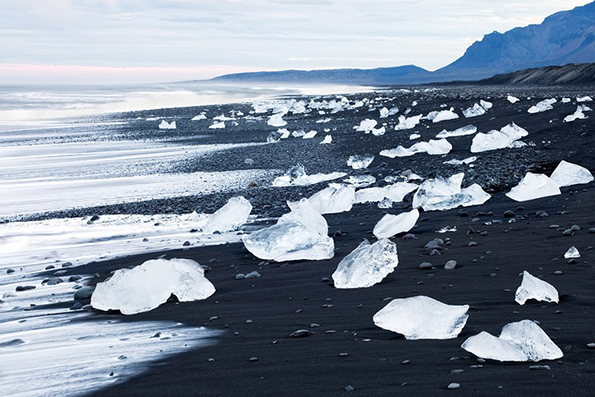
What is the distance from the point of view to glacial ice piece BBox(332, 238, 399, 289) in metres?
5.22

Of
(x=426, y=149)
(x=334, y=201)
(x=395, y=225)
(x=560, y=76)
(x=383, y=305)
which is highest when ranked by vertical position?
(x=383, y=305)

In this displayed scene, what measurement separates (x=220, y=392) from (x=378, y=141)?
14.6 meters

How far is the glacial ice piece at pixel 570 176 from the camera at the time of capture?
9.04 metres

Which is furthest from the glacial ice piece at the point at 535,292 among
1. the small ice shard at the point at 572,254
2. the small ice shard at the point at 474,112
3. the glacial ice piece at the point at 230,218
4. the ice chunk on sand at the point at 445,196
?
the small ice shard at the point at 474,112

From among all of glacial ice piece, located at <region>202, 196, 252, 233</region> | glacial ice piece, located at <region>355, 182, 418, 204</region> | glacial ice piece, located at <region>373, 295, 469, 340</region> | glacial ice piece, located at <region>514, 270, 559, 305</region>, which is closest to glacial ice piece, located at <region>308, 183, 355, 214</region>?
glacial ice piece, located at <region>355, 182, 418, 204</region>

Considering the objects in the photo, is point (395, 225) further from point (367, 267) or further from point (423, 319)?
point (423, 319)

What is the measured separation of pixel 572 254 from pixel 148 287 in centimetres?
297

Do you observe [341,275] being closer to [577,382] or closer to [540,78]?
[577,382]

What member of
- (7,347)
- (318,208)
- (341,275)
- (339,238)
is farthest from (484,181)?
(7,347)

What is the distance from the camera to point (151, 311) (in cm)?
505

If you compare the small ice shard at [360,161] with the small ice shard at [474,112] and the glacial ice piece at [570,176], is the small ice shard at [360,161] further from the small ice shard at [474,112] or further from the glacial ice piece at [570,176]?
the small ice shard at [474,112]

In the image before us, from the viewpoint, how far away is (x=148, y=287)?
5188mm

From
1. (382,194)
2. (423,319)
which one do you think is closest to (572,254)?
(423,319)

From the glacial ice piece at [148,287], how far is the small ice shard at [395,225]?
2239 mm
